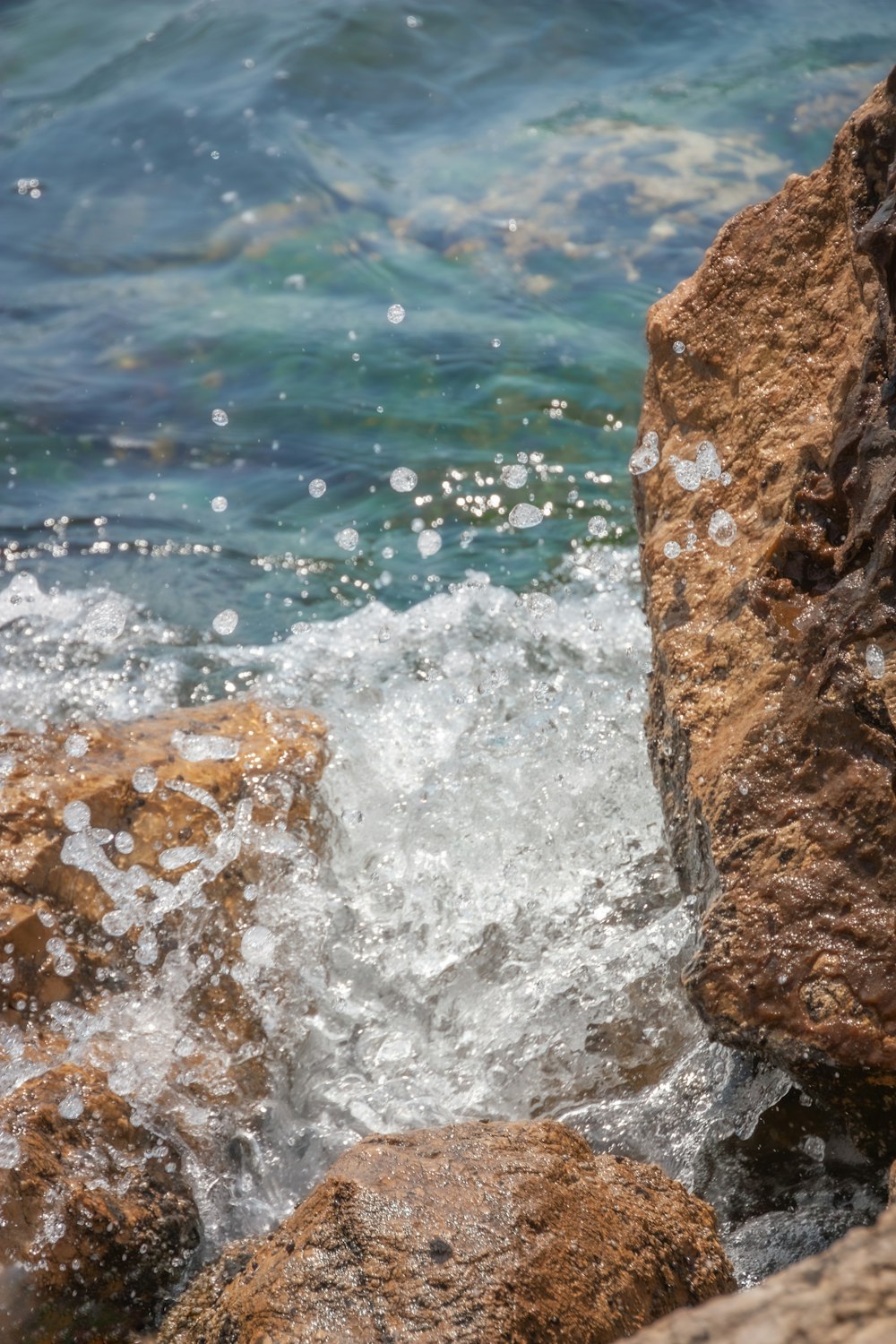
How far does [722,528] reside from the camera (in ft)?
7.52

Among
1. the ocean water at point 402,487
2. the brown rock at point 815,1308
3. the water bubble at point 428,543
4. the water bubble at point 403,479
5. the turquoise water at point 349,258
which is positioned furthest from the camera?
the water bubble at point 403,479

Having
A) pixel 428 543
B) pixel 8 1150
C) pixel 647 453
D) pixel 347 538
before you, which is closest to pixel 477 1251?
pixel 8 1150

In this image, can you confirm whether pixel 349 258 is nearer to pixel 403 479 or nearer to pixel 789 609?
pixel 403 479

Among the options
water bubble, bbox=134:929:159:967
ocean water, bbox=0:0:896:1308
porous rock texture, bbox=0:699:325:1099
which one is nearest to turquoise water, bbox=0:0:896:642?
ocean water, bbox=0:0:896:1308

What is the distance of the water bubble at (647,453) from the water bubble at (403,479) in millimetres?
2595

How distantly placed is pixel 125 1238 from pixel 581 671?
2.13m

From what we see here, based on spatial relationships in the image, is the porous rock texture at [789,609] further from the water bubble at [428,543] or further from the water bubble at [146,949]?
the water bubble at [428,543]

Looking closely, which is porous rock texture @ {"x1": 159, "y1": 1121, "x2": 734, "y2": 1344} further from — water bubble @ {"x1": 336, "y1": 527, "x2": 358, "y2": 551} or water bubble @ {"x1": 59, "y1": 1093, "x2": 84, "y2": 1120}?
water bubble @ {"x1": 336, "y1": 527, "x2": 358, "y2": 551}

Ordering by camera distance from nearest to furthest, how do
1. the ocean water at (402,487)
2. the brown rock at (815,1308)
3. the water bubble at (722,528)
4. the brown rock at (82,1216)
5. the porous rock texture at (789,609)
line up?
the brown rock at (815,1308) → the porous rock texture at (789,609) → the brown rock at (82,1216) → the water bubble at (722,528) → the ocean water at (402,487)

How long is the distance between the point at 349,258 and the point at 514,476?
7.25 ft

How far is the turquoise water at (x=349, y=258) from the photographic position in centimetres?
494

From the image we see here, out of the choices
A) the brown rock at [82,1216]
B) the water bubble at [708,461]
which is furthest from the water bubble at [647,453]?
the brown rock at [82,1216]

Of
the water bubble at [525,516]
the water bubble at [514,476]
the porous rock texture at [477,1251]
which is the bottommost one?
the water bubble at [525,516]

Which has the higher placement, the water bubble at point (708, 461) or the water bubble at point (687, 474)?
the water bubble at point (708, 461)
